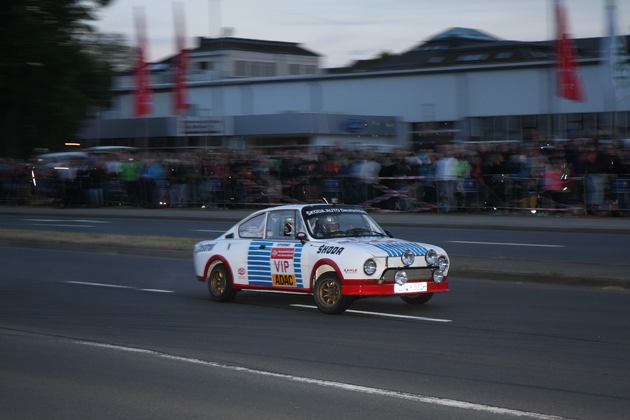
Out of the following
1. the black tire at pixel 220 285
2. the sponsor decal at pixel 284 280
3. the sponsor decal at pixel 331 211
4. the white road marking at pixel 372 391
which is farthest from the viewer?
the black tire at pixel 220 285

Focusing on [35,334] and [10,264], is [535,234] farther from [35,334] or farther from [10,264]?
[35,334]

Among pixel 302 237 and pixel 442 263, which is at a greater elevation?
pixel 302 237

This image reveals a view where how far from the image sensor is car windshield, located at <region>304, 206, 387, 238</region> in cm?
1337

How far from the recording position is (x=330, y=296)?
12719 millimetres

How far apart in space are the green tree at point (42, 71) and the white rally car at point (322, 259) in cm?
3167

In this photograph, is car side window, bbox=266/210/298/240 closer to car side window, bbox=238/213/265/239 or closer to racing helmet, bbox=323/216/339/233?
car side window, bbox=238/213/265/239

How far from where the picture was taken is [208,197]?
3622 cm

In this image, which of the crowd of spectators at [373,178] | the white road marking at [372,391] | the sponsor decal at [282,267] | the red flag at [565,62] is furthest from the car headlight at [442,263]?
the red flag at [565,62]

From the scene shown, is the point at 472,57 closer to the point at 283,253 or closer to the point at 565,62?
the point at 565,62

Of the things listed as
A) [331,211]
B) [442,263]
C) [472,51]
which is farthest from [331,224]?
[472,51]

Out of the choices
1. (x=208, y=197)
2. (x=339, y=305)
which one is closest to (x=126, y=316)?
(x=339, y=305)

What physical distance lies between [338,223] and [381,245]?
39.7 inches

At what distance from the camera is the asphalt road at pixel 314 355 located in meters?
7.79

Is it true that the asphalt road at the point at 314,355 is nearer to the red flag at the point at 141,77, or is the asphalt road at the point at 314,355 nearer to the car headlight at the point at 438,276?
the car headlight at the point at 438,276
